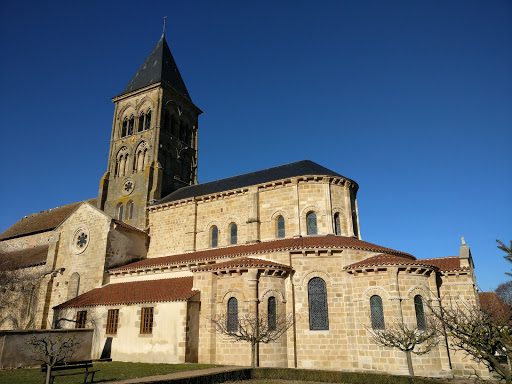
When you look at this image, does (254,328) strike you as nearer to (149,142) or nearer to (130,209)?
(130,209)

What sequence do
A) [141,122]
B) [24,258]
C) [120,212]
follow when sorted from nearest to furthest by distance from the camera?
[120,212] → [24,258] → [141,122]

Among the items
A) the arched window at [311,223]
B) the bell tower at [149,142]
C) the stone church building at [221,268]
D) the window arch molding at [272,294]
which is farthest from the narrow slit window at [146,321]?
the arched window at [311,223]

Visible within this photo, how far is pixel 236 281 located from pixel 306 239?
5.29 meters

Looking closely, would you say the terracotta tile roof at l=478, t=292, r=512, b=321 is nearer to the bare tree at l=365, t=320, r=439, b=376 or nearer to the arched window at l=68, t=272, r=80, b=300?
the bare tree at l=365, t=320, r=439, b=376

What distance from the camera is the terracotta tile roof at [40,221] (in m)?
37.5

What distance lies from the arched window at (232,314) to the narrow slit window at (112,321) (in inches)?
287

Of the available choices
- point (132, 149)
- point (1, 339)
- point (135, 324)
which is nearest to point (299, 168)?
point (135, 324)

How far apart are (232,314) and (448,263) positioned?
42.1 feet

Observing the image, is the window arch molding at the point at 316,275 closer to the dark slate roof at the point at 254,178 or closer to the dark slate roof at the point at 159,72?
the dark slate roof at the point at 254,178

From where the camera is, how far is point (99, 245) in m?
27.6

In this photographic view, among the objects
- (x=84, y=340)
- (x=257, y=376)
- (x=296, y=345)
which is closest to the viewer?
(x=257, y=376)

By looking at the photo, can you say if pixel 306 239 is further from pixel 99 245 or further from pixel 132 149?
pixel 132 149

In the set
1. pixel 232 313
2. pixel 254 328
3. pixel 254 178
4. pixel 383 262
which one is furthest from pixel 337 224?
pixel 254 328

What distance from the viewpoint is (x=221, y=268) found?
802 inches
